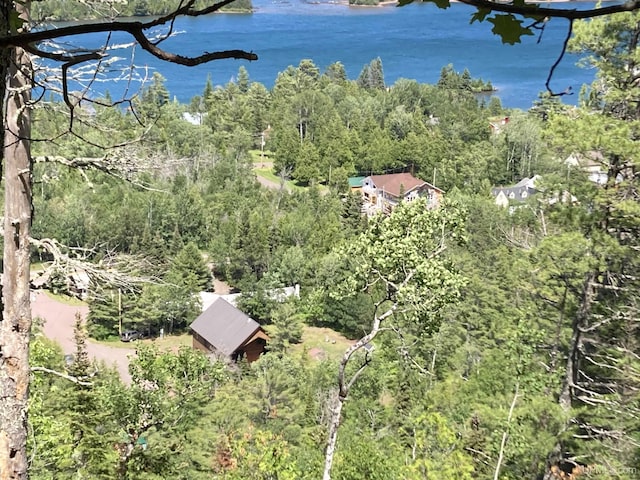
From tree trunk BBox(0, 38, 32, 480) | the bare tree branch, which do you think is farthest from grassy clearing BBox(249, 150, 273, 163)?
the bare tree branch

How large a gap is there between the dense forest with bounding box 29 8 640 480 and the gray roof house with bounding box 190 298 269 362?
756mm

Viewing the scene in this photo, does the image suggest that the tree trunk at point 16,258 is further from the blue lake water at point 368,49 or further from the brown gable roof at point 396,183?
the blue lake water at point 368,49

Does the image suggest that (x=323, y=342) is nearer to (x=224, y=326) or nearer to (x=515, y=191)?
(x=224, y=326)

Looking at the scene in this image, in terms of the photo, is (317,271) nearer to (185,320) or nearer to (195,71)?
(185,320)

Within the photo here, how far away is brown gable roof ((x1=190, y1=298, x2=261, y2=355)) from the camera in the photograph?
1995 cm

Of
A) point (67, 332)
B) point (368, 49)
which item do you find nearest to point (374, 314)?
point (67, 332)

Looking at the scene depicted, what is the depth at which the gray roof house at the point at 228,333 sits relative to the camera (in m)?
19.9

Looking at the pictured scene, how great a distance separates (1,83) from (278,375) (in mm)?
12192

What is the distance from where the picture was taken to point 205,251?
2853cm

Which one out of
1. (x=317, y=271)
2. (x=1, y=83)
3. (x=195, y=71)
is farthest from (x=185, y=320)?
(x=195, y=71)

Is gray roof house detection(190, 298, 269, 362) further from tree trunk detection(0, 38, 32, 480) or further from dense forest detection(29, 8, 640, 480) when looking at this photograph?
tree trunk detection(0, 38, 32, 480)

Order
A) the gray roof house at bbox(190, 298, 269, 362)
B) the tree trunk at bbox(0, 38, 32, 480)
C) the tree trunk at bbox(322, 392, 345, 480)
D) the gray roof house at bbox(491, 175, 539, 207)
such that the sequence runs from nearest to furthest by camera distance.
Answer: the tree trunk at bbox(0, 38, 32, 480)
the tree trunk at bbox(322, 392, 345, 480)
the gray roof house at bbox(190, 298, 269, 362)
the gray roof house at bbox(491, 175, 539, 207)

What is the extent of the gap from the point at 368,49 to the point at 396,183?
105ft

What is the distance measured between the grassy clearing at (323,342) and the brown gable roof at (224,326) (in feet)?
5.86
